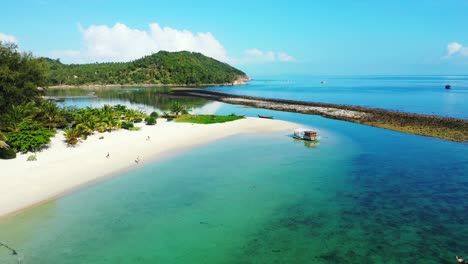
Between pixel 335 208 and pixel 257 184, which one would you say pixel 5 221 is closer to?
pixel 257 184

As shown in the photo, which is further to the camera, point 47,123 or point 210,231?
point 47,123

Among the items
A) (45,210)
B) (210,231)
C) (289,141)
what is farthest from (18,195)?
(289,141)

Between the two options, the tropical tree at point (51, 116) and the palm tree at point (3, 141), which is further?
the tropical tree at point (51, 116)

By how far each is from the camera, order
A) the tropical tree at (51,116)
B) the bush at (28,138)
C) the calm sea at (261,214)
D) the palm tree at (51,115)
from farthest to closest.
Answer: the palm tree at (51,115)
the tropical tree at (51,116)
the bush at (28,138)
the calm sea at (261,214)

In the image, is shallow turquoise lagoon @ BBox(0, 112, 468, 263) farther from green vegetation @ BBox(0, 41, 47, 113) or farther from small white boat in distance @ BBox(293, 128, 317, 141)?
green vegetation @ BBox(0, 41, 47, 113)

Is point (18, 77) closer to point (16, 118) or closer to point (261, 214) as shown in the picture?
point (16, 118)

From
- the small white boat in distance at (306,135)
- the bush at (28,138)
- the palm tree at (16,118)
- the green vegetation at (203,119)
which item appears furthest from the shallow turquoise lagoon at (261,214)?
the green vegetation at (203,119)

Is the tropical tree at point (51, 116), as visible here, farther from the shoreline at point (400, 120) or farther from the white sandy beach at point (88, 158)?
the shoreline at point (400, 120)

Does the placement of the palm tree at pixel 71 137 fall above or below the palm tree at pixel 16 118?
below
